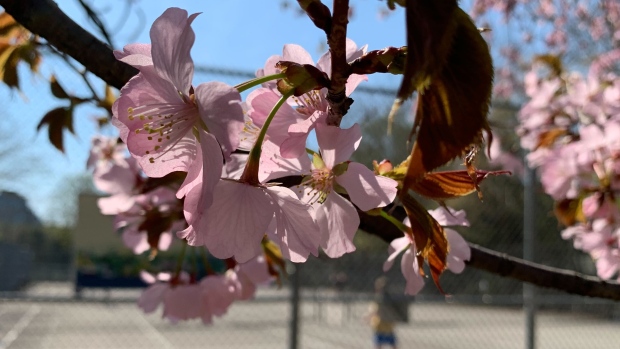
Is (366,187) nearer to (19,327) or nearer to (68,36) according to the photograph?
(68,36)

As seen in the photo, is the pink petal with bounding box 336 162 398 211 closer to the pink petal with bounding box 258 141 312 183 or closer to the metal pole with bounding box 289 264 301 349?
the pink petal with bounding box 258 141 312 183

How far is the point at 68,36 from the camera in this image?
413 millimetres

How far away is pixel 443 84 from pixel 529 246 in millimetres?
2676

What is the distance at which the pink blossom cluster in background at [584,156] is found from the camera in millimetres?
855

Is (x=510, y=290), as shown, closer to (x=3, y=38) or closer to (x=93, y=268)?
(x=93, y=268)

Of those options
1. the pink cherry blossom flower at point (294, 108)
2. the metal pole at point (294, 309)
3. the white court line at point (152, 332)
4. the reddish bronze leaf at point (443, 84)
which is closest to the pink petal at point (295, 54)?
the pink cherry blossom flower at point (294, 108)

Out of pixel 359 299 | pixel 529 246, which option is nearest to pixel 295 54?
pixel 359 299

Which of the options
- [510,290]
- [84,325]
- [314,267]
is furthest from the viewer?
[510,290]

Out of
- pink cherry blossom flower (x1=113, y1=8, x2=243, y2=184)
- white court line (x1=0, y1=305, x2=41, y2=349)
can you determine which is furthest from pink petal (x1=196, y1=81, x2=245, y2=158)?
white court line (x1=0, y1=305, x2=41, y2=349)

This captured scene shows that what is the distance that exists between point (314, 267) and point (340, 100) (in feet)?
7.85

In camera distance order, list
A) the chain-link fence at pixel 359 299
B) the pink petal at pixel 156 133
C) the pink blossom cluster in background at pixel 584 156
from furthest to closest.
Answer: the chain-link fence at pixel 359 299 → the pink blossom cluster in background at pixel 584 156 → the pink petal at pixel 156 133

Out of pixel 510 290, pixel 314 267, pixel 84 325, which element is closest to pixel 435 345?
pixel 510 290

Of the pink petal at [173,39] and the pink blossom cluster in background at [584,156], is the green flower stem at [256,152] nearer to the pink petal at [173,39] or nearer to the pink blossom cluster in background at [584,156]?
the pink petal at [173,39]

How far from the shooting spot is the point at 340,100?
0.90ft
